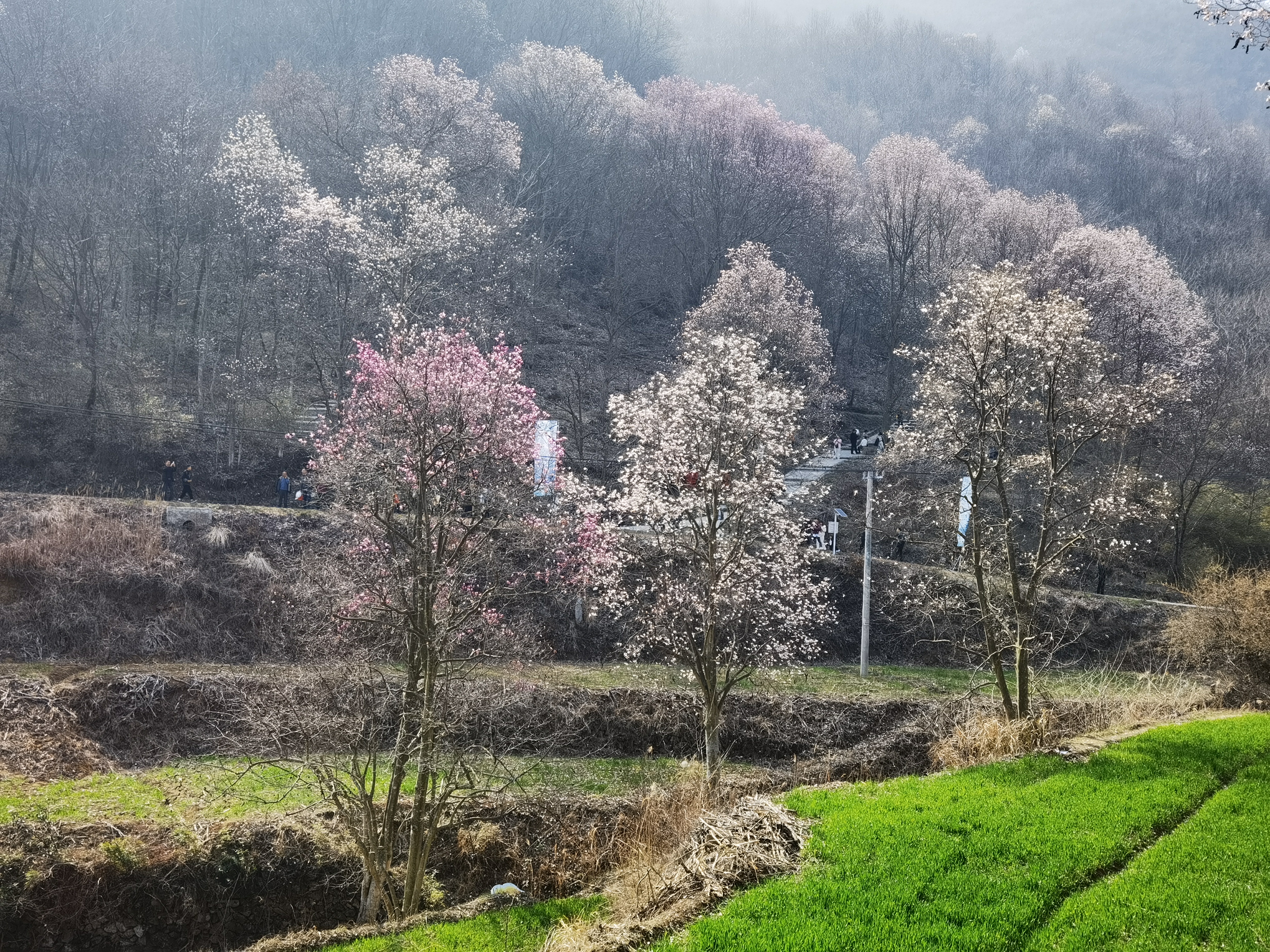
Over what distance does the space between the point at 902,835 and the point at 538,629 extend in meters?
19.3

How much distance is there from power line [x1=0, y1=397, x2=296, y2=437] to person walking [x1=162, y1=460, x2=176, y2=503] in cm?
240

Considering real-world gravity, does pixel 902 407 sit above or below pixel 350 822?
above

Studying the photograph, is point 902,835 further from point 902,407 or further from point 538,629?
point 902,407

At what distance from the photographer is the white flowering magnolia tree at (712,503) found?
17688 millimetres

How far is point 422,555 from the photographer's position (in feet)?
46.9

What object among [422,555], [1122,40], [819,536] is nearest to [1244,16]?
[422,555]

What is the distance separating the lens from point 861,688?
2695 centimetres

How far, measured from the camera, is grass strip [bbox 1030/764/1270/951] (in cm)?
754

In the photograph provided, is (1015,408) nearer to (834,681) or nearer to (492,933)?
(834,681)

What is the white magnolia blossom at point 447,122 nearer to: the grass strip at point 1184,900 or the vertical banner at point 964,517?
the vertical banner at point 964,517

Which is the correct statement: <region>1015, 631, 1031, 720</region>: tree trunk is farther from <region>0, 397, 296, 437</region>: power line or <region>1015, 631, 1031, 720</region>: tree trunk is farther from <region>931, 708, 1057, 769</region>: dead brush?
<region>0, 397, 296, 437</region>: power line

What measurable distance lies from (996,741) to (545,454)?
47.1ft

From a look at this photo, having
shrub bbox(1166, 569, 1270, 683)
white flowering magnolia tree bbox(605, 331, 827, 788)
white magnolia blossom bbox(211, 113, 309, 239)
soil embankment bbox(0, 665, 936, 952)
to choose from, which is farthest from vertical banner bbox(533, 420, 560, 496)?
white magnolia blossom bbox(211, 113, 309, 239)

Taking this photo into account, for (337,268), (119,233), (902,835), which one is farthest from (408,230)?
(902,835)
